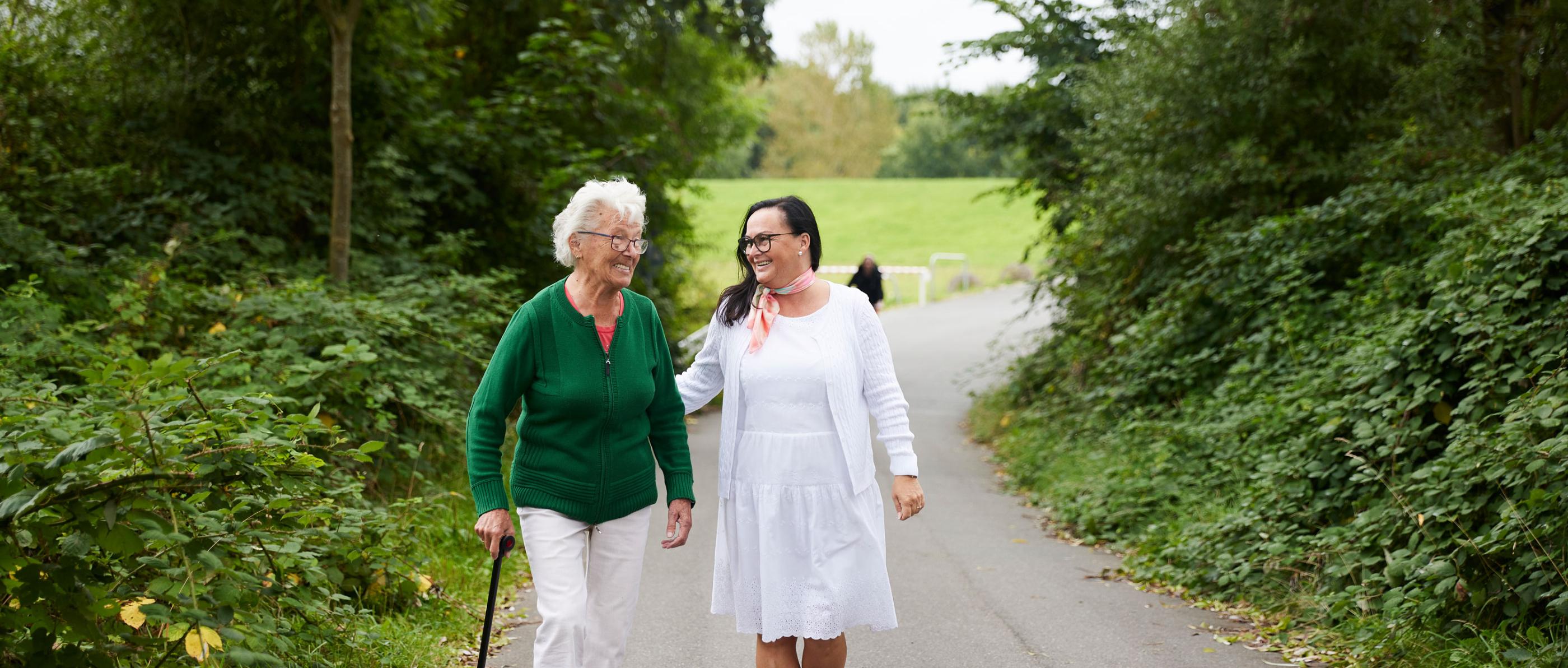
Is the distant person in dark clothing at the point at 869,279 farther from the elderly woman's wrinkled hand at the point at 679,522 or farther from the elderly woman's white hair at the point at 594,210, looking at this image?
the elderly woman's white hair at the point at 594,210

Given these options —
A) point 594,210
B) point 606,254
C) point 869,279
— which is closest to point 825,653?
point 606,254

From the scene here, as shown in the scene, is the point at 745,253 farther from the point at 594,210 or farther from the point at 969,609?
the point at 969,609

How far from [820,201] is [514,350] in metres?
61.9

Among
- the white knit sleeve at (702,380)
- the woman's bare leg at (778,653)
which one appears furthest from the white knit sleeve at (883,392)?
the woman's bare leg at (778,653)

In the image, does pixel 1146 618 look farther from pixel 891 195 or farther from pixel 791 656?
pixel 891 195

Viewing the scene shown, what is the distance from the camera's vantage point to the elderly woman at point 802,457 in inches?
148

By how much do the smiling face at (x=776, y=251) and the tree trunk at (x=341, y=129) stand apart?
6.12 meters

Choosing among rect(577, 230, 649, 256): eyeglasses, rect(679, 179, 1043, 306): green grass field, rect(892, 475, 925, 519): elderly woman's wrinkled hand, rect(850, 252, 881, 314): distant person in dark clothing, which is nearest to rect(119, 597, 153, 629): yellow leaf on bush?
rect(577, 230, 649, 256): eyeglasses

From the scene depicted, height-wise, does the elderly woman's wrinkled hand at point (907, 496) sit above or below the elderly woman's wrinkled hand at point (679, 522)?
above

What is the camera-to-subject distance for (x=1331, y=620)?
5535 millimetres

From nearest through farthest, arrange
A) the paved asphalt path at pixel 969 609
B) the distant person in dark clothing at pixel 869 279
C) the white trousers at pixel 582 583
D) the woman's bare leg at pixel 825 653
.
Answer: the white trousers at pixel 582 583 < the woman's bare leg at pixel 825 653 < the paved asphalt path at pixel 969 609 < the distant person in dark clothing at pixel 869 279

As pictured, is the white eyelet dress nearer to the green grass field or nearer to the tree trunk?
the tree trunk

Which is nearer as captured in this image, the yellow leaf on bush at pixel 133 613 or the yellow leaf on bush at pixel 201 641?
the yellow leaf on bush at pixel 201 641

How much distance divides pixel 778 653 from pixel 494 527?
1018 millimetres
